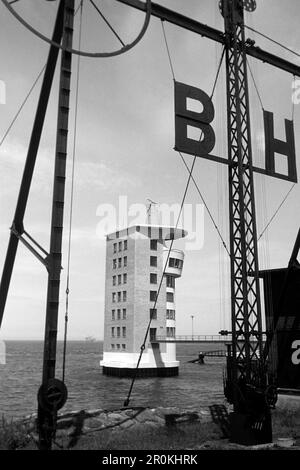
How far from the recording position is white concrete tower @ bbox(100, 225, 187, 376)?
7731 cm

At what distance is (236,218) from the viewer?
20344 millimetres

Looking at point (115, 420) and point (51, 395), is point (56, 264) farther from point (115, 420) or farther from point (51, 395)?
point (115, 420)

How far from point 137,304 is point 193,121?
60.2 meters

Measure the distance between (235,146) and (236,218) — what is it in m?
3.98

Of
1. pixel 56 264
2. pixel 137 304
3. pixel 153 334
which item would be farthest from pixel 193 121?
pixel 153 334

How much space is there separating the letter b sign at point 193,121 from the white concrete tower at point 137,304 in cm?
5904

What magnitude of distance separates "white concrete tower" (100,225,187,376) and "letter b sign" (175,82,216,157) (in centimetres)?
5904

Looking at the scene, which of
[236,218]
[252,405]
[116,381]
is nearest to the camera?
[252,405]

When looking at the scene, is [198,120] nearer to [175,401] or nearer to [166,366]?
[175,401]

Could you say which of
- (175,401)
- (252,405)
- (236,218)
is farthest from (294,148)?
(175,401)

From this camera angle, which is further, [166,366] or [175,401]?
[166,366]

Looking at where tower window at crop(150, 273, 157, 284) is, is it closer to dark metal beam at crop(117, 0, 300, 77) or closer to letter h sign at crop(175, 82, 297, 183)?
letter h sign at crop(175, 82, 297, 183)

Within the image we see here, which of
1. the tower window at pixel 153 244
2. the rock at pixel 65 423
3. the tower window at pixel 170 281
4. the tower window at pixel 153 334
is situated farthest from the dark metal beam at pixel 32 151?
the tower window at pixel 170 281

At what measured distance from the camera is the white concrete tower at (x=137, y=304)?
7731cm
